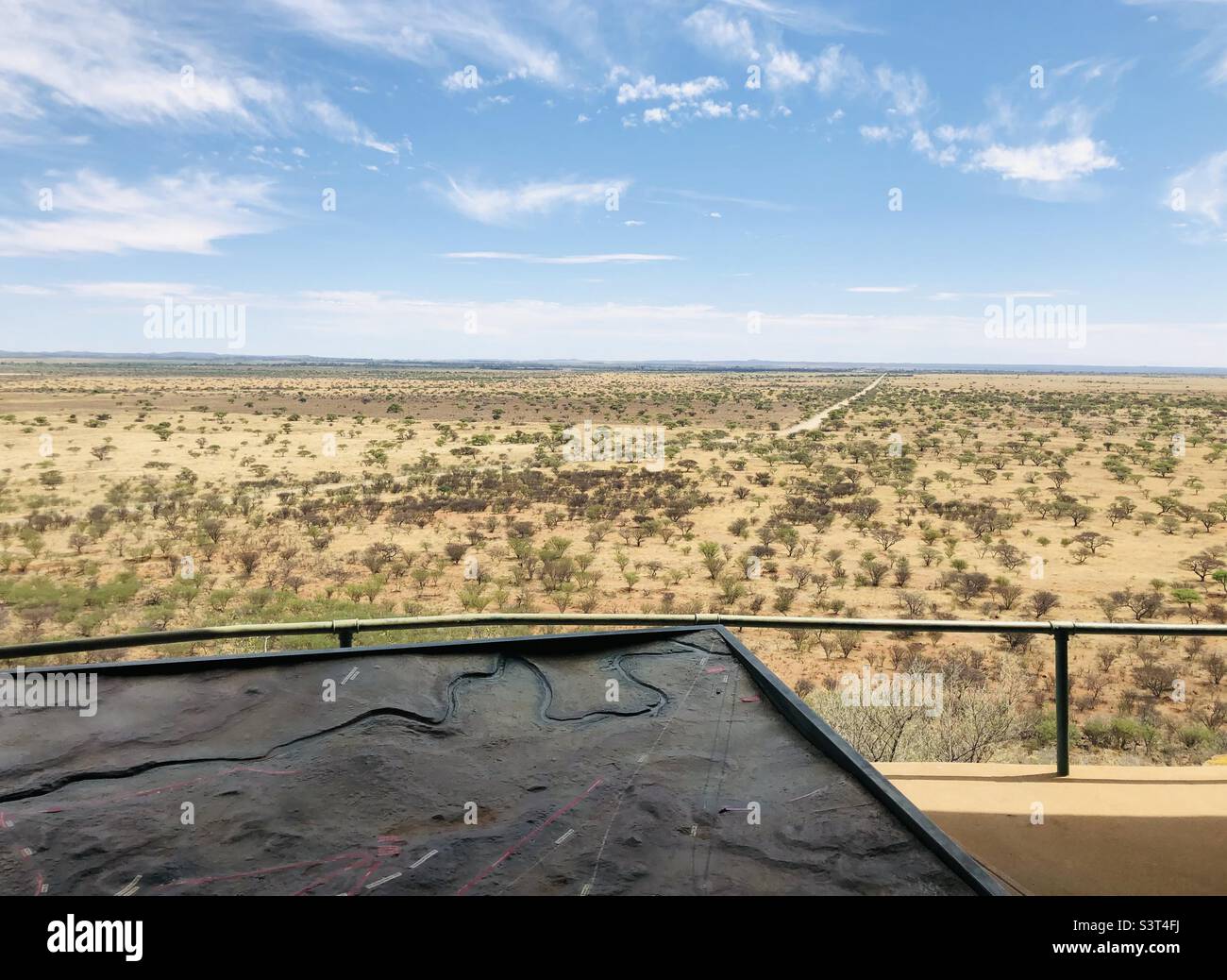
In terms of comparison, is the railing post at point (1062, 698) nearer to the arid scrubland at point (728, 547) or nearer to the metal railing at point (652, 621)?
the metal railing at point (652, 621)

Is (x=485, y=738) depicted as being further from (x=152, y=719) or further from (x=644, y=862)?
(x=152, y=719)

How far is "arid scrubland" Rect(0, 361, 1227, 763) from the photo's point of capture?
11352 mm

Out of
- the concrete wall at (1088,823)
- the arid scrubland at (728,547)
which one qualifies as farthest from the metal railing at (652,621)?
the arid scrubland at (728,547)

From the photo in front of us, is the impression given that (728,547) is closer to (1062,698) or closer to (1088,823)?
(1062,698)

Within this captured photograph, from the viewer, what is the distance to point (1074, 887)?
162 inches

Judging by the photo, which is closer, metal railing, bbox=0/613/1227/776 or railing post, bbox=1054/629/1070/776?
metal railing, bbox=0/613/1227/776

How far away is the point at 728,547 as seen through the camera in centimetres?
1956

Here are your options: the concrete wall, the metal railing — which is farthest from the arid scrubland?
the metal railing

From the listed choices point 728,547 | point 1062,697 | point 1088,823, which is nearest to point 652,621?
point 1062,697

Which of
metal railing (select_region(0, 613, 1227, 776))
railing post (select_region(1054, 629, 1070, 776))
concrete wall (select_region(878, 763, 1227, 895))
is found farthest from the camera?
railing post (select_region(1054, 629, 1070, 776))

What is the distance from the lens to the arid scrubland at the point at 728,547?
37.2 ft

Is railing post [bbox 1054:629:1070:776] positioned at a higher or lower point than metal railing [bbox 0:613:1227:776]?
lower

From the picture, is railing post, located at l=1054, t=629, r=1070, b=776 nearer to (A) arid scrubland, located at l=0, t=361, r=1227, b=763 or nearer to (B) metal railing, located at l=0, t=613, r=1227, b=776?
(B) metal railing, located at l=0, t=613, r=1227, b=776

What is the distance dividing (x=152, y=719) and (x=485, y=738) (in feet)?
5.30
